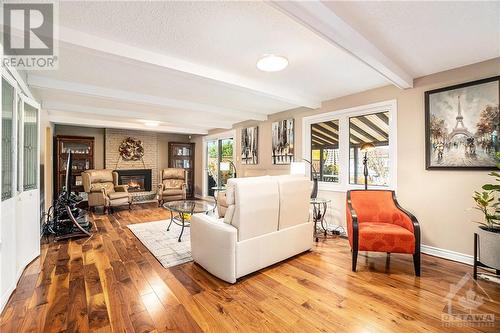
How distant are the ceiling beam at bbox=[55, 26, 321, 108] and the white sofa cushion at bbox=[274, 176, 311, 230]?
4.74 feet

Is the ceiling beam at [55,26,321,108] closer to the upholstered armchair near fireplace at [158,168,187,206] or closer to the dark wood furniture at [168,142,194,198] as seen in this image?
the upholstered armchair near fireplace at [158,168,187,206]

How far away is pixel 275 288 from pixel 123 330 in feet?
4.30

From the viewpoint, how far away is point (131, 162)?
737cm

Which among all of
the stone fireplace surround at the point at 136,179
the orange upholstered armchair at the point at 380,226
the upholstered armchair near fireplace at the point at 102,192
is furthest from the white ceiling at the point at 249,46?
the stone fireplace surround at the point at 136,179

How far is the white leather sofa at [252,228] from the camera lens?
230 cm

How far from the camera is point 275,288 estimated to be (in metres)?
2.23

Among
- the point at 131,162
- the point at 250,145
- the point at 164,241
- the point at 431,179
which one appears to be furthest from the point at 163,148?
the point at 431,179

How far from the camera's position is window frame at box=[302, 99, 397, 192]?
3391 mm

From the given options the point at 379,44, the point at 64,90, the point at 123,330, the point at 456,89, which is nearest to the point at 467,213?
the point at 456,89

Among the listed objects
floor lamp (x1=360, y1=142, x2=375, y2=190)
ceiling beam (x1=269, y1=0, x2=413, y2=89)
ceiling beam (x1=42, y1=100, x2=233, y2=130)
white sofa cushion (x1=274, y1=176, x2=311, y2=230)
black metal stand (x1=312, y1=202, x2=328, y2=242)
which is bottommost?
black metal stand (x1=312, y1=202, x2=328, y2=242)

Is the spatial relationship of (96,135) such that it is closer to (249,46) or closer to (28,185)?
(28,185)

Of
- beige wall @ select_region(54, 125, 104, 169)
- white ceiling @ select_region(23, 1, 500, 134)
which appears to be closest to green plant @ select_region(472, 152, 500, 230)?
white ceiling @ select_region(23, 1, 500, 134)

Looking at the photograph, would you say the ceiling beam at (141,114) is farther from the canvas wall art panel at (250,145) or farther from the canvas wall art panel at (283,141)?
the canvas wall art panel at (283,141)

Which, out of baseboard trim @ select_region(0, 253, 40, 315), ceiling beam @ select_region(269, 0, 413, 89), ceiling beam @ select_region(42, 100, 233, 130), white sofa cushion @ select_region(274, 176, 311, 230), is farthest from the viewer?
ceiling beam @ select_region(42, 100, 233, 130)
